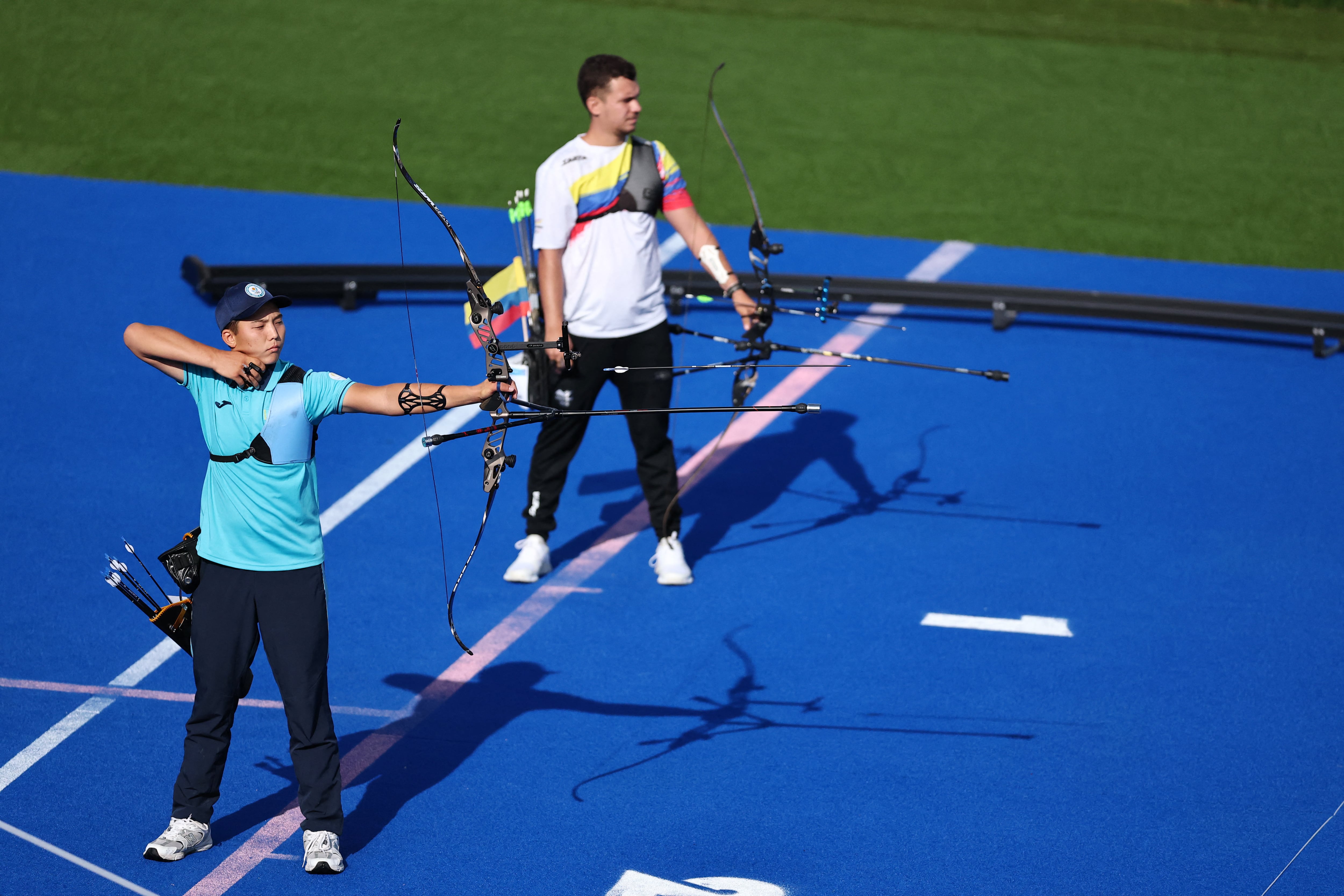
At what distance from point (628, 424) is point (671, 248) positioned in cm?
544

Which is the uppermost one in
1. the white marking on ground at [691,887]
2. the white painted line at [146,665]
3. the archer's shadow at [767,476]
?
the archer's shadow at [767,476]

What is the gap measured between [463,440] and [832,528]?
2597 millimetres

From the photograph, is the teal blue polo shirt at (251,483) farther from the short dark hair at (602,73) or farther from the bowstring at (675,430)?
the short dark hair at (602,73)

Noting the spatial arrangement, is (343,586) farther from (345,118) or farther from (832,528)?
(345,118)

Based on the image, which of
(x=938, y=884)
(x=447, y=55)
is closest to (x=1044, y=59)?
(x=447, y=55)

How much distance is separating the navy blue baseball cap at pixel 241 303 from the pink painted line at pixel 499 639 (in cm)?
198

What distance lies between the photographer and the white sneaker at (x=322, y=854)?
526 cm

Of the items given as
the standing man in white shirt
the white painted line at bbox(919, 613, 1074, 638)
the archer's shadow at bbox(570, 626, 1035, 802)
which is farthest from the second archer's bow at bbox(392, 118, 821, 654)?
the white painted line at bbox(919, 613, 1074, 638)

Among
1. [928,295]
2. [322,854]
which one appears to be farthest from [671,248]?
[322,854]

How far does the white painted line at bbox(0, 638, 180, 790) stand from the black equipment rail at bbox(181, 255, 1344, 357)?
4.64 metres

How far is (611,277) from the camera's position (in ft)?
24.1

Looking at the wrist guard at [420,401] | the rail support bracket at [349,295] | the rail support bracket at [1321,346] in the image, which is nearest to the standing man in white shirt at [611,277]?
the wrist guard at [420,401]

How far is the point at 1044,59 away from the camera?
17.0 meters

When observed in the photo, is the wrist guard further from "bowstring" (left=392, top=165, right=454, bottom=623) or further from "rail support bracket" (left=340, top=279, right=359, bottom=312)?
"rail support bracket" (left=340, top=279, right=359, bottom=312)
